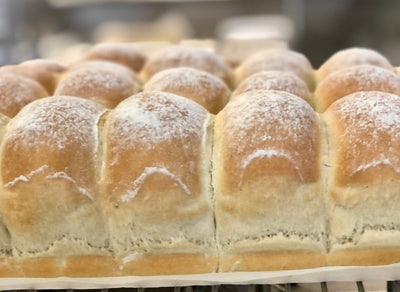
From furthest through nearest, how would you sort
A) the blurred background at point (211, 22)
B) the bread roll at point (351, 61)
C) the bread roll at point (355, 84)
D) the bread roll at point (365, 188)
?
1. the blurred background at point (211, 22)
2. the bread roll at point (351, 61)
3. the bread roll at point (355, 84)
4. the bread roll at point (365, 188)

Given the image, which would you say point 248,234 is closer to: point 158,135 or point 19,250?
point 158,135

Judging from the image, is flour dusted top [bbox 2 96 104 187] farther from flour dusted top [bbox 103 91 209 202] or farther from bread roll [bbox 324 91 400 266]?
bread roll [bbox 324 91 400 266]

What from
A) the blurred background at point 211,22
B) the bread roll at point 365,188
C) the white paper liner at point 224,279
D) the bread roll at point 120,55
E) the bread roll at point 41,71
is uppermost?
the blurred background at point 211,22

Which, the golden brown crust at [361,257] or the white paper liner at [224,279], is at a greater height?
the golden brown crust at [361,257]

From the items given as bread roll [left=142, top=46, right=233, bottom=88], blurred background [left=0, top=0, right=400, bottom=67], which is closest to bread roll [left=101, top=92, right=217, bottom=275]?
bread roll [left=142, top=46, right=233, bottom=88]

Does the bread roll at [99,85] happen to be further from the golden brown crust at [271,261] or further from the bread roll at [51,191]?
the golden brown crust at [271,261]

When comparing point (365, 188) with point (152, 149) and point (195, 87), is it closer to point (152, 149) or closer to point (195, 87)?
point (152, 149)

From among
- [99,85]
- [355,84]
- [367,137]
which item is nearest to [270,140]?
[367,137]

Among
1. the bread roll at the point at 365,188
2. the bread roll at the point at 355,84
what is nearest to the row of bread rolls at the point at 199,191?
the bread roll at the point at 365,188
